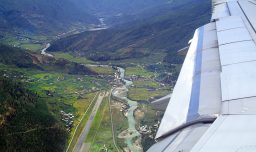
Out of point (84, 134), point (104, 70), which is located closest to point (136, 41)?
point (104, 70)

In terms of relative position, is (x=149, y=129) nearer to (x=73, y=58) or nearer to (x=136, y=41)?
(x=73, y=58)

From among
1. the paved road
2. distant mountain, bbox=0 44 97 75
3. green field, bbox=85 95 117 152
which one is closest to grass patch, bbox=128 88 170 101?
the paved road

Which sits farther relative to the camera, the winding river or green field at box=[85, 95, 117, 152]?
green field at box=[85, 95, 117, 152]

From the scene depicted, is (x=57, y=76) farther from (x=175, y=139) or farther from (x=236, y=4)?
(x=175, y=139)

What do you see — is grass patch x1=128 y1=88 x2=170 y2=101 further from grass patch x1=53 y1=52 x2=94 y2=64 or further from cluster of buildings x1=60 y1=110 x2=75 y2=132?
grass patch x1=53 y1=52 x2=94 y2=64

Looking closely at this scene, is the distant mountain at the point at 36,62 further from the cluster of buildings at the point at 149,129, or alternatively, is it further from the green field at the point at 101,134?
the cluster of buildings at the point at 149,129

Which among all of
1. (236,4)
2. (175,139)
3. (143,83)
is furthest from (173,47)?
(175,139)

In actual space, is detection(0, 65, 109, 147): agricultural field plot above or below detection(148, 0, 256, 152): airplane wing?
below

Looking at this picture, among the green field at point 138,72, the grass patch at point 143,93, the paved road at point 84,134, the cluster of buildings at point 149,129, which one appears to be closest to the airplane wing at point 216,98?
the cluster of buildings at point 149,129
